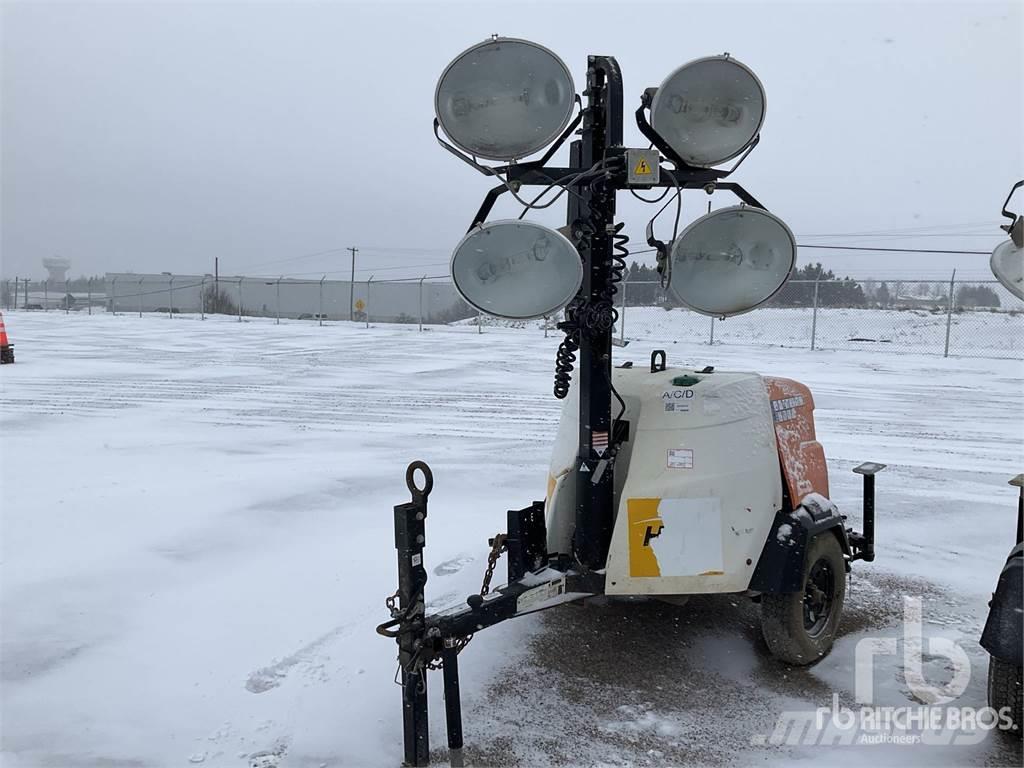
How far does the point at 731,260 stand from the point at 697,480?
3.45 feet

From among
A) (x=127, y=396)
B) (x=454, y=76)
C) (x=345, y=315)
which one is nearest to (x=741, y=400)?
(x=454, y=76)

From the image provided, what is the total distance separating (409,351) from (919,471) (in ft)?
44.1

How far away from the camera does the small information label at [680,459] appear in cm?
376

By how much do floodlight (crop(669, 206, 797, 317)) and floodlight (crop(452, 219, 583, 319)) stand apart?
80cm

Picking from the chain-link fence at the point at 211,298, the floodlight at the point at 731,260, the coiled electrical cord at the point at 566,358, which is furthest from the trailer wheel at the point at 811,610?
the chain-link fence at the point at 211,298

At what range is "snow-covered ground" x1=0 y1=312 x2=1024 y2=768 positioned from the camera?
330cm

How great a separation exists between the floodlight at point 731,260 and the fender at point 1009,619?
4.93ft

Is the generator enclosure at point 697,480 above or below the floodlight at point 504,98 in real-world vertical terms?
below

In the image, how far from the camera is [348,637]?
4.13 meters

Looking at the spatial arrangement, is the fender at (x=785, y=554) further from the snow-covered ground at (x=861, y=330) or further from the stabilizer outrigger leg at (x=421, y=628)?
the snow-covered ground at (x=861, y=330)

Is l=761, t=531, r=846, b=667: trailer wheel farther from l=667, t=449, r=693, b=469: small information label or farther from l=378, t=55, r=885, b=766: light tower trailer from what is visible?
l=667, t=449, r=693, b=469: small information label

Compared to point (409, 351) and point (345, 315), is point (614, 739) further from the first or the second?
point (345, 315)

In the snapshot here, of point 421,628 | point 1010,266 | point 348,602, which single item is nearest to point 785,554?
point 1010,266

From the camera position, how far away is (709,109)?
3697mm
